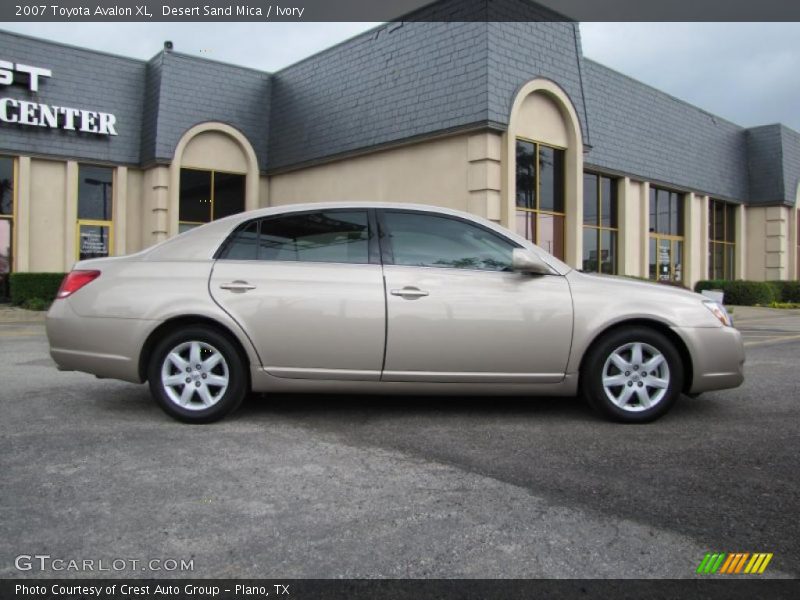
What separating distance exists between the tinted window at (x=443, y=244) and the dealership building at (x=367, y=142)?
8.52m

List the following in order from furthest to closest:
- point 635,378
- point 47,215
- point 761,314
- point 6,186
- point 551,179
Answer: point 761,314 → point 47,215 → point 6,186 → point 551,179 → point 635,378

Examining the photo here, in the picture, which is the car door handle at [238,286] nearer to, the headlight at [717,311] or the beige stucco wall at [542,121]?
the headlight at [717,311]

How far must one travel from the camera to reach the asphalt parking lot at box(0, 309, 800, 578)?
2.55m

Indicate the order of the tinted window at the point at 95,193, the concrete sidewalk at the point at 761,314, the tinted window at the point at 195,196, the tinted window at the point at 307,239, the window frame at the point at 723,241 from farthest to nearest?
the window frame at the point at 723,241 < the tinted window at the point at 195,196 < the concrete sidewalk at the point at 761,314 < the tinted window at the point at 95,193 < the tinted window at the point at 307,239

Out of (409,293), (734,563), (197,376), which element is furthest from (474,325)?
(734,563)

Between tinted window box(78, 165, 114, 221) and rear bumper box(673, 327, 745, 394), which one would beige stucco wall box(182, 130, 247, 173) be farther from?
rear bumper box(673, 327, 745, 394)

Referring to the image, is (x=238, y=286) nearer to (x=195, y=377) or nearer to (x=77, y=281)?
(x=195, y=377)

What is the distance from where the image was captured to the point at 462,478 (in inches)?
136

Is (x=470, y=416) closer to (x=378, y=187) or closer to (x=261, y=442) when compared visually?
(x=261, y=442)

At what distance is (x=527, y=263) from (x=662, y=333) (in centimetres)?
116

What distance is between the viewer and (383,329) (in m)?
4.65

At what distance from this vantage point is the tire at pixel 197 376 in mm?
4637

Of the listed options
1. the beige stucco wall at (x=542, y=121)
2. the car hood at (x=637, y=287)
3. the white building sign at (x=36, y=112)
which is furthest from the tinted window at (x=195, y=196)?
the car hood at (x=637, y=287)
